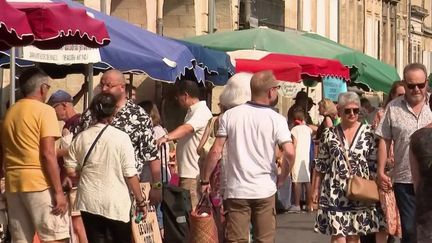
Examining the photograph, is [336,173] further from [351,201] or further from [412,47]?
[412,47]

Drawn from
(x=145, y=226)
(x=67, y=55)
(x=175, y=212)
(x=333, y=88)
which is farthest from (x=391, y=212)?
(x=333, y=88)

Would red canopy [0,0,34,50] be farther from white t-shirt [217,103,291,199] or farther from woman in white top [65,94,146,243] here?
white t-shirt [217,103,291,199]

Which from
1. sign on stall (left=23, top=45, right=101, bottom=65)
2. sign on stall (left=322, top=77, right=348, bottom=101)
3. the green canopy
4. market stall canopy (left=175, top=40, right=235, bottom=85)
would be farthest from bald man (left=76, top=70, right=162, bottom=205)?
sign on stall (left=322, top=77, right=348, bottom=101)

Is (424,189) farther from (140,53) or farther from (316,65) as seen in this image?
(316,65)

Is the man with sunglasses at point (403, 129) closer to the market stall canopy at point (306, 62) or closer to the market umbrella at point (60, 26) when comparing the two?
the market umbrella at point (60, 26)

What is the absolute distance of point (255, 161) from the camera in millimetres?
11367

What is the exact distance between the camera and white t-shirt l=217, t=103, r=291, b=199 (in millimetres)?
11352

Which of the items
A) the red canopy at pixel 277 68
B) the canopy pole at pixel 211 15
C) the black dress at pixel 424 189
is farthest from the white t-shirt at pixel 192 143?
the canopy pole at pixel 211 15

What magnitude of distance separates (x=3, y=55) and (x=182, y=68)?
2088mm

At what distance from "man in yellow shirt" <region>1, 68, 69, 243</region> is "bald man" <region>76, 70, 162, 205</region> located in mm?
595

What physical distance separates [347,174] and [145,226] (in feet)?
6.87

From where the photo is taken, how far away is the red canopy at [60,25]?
10.7 m

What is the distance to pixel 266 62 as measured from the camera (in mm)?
19016

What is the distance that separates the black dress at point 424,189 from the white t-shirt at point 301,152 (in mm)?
15166
